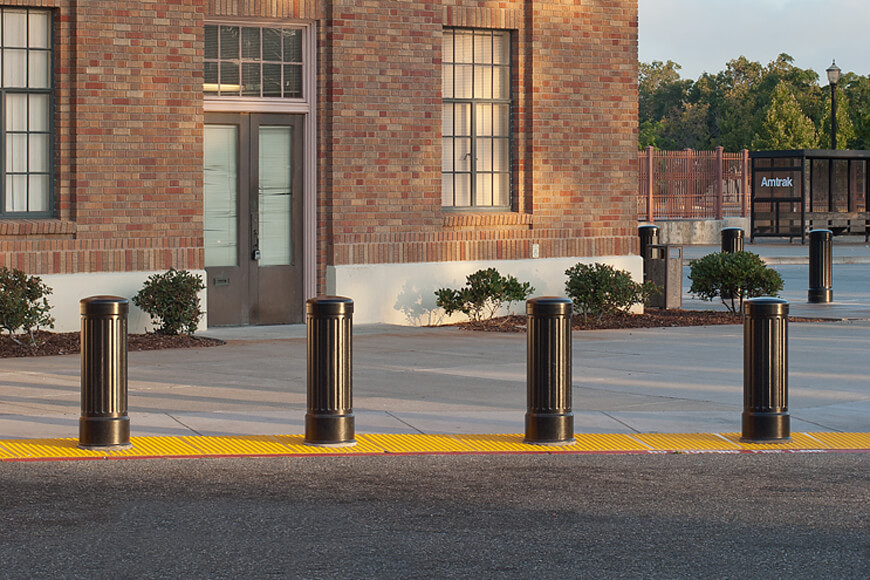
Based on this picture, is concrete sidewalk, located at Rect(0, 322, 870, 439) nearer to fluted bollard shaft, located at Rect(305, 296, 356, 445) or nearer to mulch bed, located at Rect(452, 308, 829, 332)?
fluted bollard shaft, located at Rect(305, 296, 356, 445)

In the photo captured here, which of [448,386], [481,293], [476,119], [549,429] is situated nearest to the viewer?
[549,429]

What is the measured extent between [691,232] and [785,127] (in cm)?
1806

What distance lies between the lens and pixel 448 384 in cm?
1205

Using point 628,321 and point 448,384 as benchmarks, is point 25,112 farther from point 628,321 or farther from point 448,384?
point 628,321

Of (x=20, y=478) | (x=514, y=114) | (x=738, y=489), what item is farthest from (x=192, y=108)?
(x=738, y=489)

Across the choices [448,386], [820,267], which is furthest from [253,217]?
[820,267]

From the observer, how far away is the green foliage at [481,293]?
671 inches

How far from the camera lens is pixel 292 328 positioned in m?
16.6

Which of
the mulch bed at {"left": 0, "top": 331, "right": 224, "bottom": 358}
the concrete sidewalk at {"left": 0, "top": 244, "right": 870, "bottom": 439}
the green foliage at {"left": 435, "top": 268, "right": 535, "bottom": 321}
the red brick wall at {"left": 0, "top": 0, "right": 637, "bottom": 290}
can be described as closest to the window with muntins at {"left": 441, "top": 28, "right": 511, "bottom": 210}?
the red brick wall at {"left": 0, "top": 0, "right": 637, "bottom": 290}

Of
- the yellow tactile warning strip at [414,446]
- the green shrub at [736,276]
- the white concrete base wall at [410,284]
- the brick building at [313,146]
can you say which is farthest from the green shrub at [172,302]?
the green shrub at [736,276]

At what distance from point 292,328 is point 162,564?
10327 millimetres

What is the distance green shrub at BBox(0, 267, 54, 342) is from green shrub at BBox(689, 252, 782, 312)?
8317 millimetres

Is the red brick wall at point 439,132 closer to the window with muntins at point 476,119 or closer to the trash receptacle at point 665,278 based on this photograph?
the window with muntins at point 476,119

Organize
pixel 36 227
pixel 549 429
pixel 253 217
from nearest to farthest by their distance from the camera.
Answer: pixel 549 429
pixel 36 227
pixel 253 217
